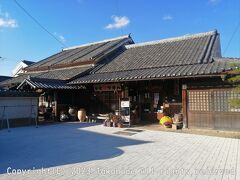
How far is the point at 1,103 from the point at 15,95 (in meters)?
0.94

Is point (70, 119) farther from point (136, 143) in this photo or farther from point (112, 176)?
point (112, 176)

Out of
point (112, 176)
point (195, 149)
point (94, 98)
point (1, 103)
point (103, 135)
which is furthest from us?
point (94, 98)

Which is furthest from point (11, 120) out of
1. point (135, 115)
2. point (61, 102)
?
point (135, 115)

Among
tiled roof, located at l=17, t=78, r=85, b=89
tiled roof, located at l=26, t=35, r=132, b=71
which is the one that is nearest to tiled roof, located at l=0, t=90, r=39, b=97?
tiled roof, located at l=17, t=78, r=85, b=89

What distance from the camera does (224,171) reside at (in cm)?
636

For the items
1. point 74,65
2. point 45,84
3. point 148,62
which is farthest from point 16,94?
point 148,62

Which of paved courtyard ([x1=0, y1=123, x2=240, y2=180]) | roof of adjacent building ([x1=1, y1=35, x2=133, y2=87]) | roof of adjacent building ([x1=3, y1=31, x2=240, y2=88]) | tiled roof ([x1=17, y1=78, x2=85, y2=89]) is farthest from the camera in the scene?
roof of adjacent building ([x1=1, y1=35, x2=133, y2=87])

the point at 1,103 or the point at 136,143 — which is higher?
the point at 1,103

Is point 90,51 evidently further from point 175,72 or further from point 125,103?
point 175,72

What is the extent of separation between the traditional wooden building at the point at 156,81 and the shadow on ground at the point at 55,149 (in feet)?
15.4

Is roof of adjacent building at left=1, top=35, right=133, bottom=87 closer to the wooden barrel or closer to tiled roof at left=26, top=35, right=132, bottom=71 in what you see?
tiled roof at left=26, top=35, right=132, bottom=71

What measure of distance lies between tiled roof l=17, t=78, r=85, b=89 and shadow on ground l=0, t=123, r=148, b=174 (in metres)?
5.17

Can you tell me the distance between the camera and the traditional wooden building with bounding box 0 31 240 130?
12727mm

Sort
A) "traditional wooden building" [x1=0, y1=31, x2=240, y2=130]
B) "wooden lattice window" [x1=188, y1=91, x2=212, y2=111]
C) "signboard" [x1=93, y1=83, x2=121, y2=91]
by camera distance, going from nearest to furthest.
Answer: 1. "traditional wooden building" [x1=0, y1=31, x2=240, y2=130]
2. "wooden lattice window" [x1=188, y1=91, x2=212, y2=111]
3. "signboard" [x1=93, y1=83, x2=121, y2=91]
